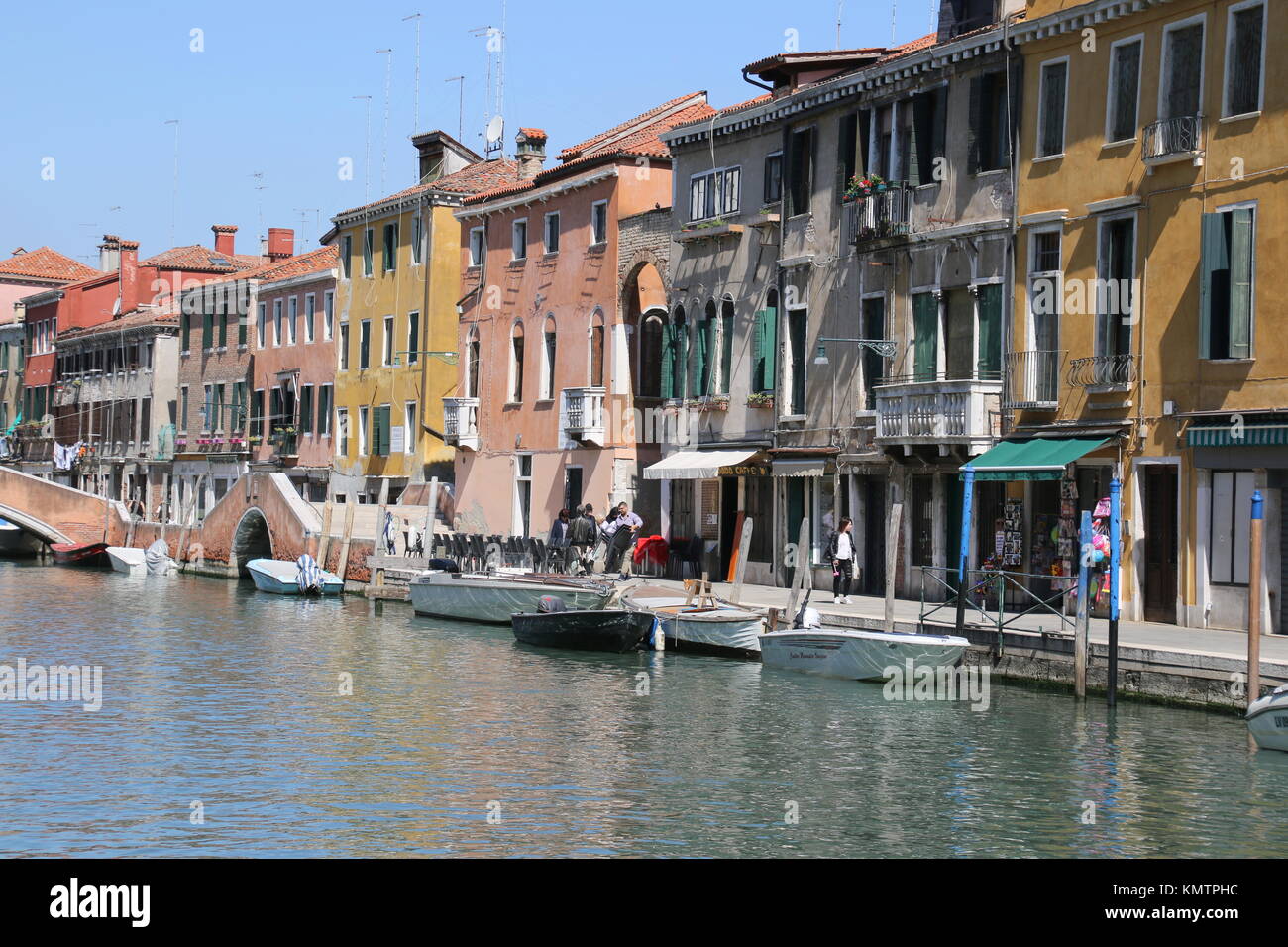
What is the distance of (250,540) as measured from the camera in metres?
47.2

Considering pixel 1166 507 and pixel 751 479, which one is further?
pixel 751 479

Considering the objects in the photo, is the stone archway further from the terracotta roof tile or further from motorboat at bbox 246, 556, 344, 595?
the terracotta roof tile

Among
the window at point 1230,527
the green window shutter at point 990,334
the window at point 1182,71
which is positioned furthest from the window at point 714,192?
the window at point 1230,527

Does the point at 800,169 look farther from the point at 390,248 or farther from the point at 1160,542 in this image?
the point at 390,248

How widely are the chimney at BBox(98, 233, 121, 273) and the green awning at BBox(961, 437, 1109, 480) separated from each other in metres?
59.6

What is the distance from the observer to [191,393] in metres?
63.1

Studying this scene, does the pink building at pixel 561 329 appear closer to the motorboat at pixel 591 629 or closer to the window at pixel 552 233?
the window at pixel 552 233

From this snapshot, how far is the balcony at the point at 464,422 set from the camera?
42.9 meters

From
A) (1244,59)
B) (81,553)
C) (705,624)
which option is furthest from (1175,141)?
(81,553)

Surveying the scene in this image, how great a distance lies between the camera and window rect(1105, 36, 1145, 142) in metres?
23.8

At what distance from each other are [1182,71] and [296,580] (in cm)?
2395
